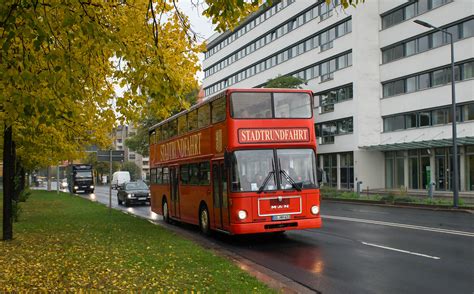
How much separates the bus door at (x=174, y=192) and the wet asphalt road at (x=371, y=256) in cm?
137

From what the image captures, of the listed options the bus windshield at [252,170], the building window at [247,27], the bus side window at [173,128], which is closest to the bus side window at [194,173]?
the bus side window at [173,128]

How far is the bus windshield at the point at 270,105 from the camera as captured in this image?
12141 millimetres

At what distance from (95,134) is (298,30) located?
40424mm

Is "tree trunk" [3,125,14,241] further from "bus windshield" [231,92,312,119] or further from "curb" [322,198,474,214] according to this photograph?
"curb" [322,198,474,214]

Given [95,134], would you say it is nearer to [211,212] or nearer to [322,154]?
[211,212]

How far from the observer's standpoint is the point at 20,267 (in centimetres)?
832

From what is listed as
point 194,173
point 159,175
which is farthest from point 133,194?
point 194,173

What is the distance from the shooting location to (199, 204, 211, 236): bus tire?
13.9 m

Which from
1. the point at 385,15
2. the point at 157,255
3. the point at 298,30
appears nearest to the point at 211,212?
the point at 157,255

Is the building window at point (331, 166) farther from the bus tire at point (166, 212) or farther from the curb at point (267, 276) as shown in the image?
the curb at point (267, 276)

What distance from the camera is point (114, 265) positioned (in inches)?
333

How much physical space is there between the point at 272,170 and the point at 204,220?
3234 mm

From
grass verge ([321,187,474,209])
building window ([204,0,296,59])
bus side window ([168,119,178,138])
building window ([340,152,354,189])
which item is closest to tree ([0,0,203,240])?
bus side window ([168,119,178,138])

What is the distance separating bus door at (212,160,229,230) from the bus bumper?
1.97ft
